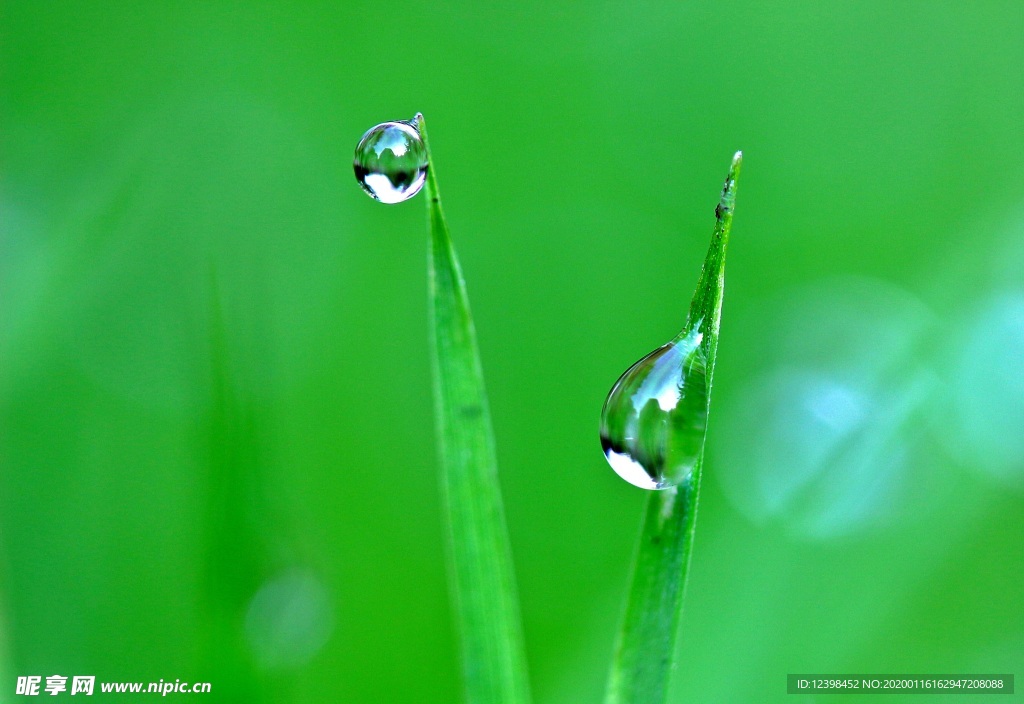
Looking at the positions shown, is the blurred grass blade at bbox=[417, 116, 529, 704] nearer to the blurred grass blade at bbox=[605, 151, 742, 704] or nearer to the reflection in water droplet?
the blurred grass blade at bbox=[605, 151, 742, 704]

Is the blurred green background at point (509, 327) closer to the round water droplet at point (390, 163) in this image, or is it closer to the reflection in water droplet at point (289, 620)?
the reflection in water droplet at point (289, 620)

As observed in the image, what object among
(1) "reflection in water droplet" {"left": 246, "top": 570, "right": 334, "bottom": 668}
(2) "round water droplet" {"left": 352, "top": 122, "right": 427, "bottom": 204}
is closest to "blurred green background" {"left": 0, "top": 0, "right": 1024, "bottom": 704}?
(1) "reflection in water droplet" {"left": 246, "top": 570, "right": 334, "bottom": 668}

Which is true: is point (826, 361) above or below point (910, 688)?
above

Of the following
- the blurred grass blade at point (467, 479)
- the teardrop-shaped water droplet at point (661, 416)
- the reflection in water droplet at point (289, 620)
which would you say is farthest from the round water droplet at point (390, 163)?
the reflection in water droplet at point (289, 620)

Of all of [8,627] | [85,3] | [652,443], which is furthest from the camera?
[85,3]

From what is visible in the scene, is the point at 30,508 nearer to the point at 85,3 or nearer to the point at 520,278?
the point at 520,278

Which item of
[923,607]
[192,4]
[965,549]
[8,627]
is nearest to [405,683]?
[8,627]

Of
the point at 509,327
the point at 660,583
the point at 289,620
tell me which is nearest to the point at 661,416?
the point at 660,583

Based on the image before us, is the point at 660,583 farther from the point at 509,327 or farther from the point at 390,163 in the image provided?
the point at 509,327
